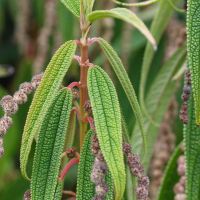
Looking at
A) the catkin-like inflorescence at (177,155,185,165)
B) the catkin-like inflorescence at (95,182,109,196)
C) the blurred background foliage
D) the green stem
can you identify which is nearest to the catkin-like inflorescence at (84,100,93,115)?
the green stem

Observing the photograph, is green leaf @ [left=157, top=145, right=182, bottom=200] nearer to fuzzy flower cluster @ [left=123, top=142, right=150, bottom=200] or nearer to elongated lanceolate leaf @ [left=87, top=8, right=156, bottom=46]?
fuzzy flower cluster @ [left=123, top=142, right=150, bottom=200]

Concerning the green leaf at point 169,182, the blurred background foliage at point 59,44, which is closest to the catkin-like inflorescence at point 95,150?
the green leaf at point 169,182

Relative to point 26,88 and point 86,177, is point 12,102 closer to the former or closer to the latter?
point 26,88

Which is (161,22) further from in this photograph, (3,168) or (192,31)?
(3,168)

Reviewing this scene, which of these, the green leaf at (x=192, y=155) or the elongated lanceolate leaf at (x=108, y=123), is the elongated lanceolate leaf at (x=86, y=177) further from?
the green leaf at (x=192, y=155)

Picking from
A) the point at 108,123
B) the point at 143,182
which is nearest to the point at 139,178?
the point at 143,182

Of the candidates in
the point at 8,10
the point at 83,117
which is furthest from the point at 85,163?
the point at 8,10
